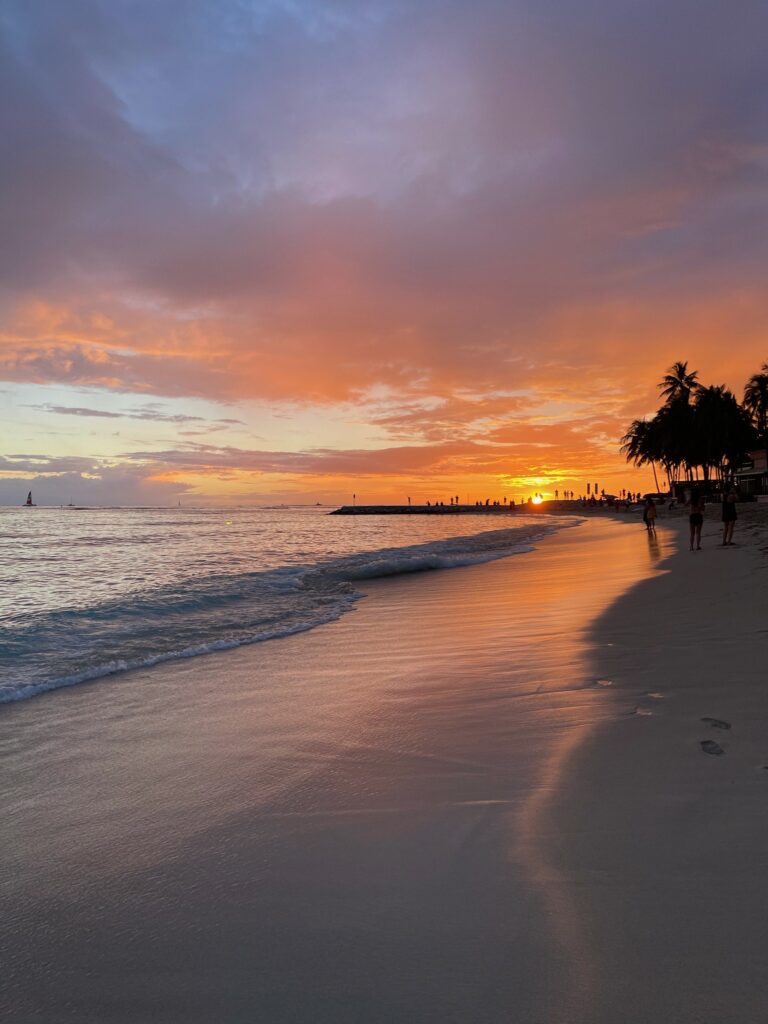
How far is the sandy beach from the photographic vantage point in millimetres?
1916

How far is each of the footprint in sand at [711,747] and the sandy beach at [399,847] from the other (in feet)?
0.07

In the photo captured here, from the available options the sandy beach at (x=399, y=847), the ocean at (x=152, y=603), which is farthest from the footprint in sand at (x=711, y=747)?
the ocean at (x=152, y=603)

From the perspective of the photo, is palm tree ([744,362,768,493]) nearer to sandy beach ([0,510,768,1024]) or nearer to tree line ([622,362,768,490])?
tree line ([622,362,768,490])

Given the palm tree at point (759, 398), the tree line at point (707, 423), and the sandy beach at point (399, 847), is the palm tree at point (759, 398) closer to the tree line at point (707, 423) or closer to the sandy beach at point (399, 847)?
the tree line at point (707, 423)

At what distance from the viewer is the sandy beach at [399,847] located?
192cm

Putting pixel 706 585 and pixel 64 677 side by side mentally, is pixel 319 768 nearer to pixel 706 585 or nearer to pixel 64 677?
pixel 64 677

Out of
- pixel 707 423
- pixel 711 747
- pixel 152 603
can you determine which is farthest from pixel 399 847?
pixel 707 423

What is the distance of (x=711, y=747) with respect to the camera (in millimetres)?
3570

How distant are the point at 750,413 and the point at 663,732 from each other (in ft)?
268

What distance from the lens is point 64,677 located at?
21.8 ft

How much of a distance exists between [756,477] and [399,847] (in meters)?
74.4

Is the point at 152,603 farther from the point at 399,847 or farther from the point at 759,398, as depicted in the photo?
the point at 759,398

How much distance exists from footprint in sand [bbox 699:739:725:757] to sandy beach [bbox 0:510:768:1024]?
0.07ft

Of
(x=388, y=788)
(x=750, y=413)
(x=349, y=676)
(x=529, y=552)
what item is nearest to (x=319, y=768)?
(x=388, y=788)
